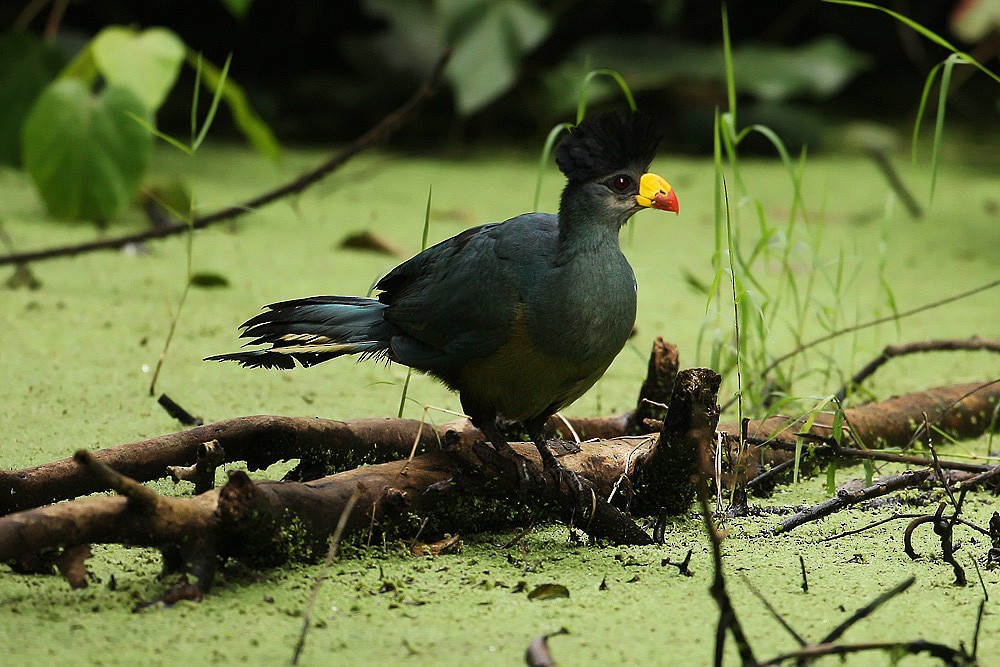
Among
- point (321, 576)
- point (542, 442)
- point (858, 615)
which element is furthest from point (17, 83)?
point (858, 615)

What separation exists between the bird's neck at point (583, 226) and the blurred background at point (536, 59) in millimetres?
2744

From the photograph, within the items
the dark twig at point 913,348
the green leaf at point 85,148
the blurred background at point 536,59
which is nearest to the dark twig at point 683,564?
the dark twig at point 913,348

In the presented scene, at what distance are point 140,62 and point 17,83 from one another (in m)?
0.86

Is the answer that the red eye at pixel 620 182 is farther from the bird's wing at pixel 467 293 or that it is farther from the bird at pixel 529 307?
the bird's wing at pixel 467 293

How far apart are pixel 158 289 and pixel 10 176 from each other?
5.45 ft

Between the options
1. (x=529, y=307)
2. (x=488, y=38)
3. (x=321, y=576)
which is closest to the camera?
(x=321, y=576)

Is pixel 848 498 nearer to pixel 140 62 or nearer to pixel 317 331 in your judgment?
pixel 317 331

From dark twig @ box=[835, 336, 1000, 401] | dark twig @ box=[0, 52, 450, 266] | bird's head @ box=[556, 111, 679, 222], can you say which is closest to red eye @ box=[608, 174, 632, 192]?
bird's head @ box=[556, 111, 679, 222]

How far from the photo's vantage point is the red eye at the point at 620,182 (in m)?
1.93

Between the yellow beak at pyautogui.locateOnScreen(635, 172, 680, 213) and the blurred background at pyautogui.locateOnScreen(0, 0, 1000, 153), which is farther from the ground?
the blurred background at pyautogui.locateOnScreen(0, 0, 1000, 153)

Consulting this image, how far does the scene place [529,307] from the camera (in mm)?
1823

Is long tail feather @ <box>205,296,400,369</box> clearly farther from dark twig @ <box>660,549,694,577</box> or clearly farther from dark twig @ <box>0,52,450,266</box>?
dark twig @ <box>0,52,450,266</box>

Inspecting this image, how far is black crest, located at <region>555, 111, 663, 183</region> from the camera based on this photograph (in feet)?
6.23

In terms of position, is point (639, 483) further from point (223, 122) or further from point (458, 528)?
point (223, 122)
